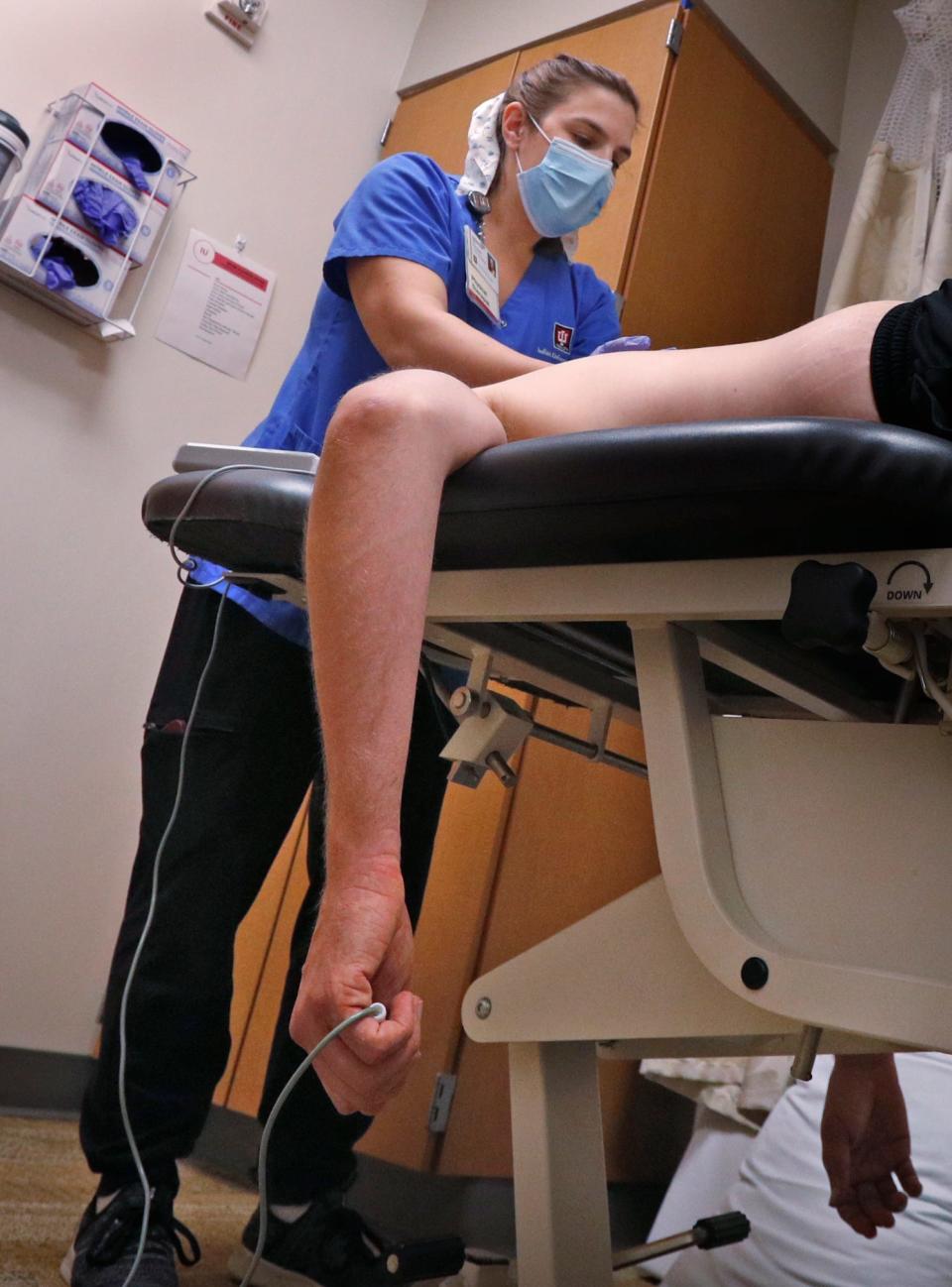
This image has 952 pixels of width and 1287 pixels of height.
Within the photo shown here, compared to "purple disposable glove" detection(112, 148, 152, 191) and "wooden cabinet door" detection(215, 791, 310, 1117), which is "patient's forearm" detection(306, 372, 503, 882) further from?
"purple disposable glove" detection(112, 148, 152, 191)

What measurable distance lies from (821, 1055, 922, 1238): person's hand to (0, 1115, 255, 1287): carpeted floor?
2.41 feet

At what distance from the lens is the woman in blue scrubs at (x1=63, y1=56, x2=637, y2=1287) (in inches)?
49.8

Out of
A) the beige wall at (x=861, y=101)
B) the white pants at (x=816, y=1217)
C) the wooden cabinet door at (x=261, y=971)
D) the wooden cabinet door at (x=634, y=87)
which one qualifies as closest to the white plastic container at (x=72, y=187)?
the wooden cabinet door at (x=634, y=87)

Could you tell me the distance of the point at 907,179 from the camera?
248 cm

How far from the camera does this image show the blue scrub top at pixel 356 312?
1374mm

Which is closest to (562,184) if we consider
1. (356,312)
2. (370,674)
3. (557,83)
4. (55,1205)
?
(557,83)

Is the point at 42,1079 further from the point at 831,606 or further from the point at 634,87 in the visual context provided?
the point at 634,87

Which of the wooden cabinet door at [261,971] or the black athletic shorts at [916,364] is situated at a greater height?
the black athletic shorts at [916,364]

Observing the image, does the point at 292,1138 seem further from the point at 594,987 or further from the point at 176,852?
the point at 594,987

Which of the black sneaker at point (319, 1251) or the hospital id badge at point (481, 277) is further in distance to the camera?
A: the hospital id badge at point (481, 277)

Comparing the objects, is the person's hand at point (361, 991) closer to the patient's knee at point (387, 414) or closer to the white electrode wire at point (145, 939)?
the patient's knee at point (387, 414)

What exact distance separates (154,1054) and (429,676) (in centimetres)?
55

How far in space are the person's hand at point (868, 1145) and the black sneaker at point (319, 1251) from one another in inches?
18.8

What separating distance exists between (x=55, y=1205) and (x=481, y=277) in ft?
4.35
